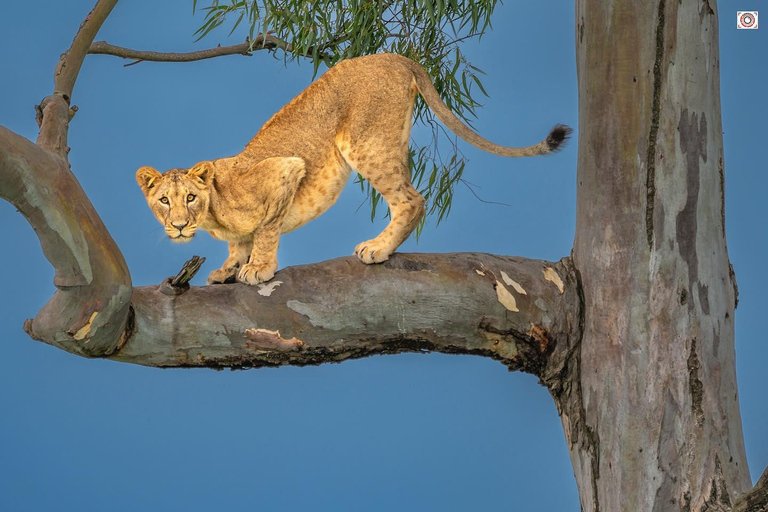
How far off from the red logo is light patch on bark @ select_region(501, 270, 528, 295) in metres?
2.21

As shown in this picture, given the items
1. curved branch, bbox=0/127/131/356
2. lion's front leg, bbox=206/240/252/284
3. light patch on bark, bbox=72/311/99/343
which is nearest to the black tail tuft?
lion's front leg, bbox=206/240/252/284

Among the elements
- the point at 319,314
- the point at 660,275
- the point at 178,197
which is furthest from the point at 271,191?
the point at 660,275

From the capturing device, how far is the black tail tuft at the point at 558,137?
9.72 ft

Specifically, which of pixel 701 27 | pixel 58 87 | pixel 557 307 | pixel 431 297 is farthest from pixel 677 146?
pixel 58 87

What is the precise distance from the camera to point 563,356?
9.34 feet

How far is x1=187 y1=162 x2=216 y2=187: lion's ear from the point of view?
9.73 ft

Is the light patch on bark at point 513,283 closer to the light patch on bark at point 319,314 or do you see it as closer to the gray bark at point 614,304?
the gray bark at point 614,304

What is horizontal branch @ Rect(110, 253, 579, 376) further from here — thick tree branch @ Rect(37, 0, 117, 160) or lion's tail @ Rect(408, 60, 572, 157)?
thick tree branch @ Rect(37, 0, 117, 160)

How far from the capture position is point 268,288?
272 centimetres

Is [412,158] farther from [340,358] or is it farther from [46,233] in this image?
[46,233]

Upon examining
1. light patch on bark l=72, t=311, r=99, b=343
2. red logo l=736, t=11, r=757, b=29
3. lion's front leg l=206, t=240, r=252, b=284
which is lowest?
light patch on bark l=72, t=311, r=99, b=343

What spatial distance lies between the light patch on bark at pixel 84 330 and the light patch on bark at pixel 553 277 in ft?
4.09

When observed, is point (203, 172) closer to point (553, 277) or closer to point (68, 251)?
point (68, 251)

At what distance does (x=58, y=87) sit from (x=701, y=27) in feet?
6.40
